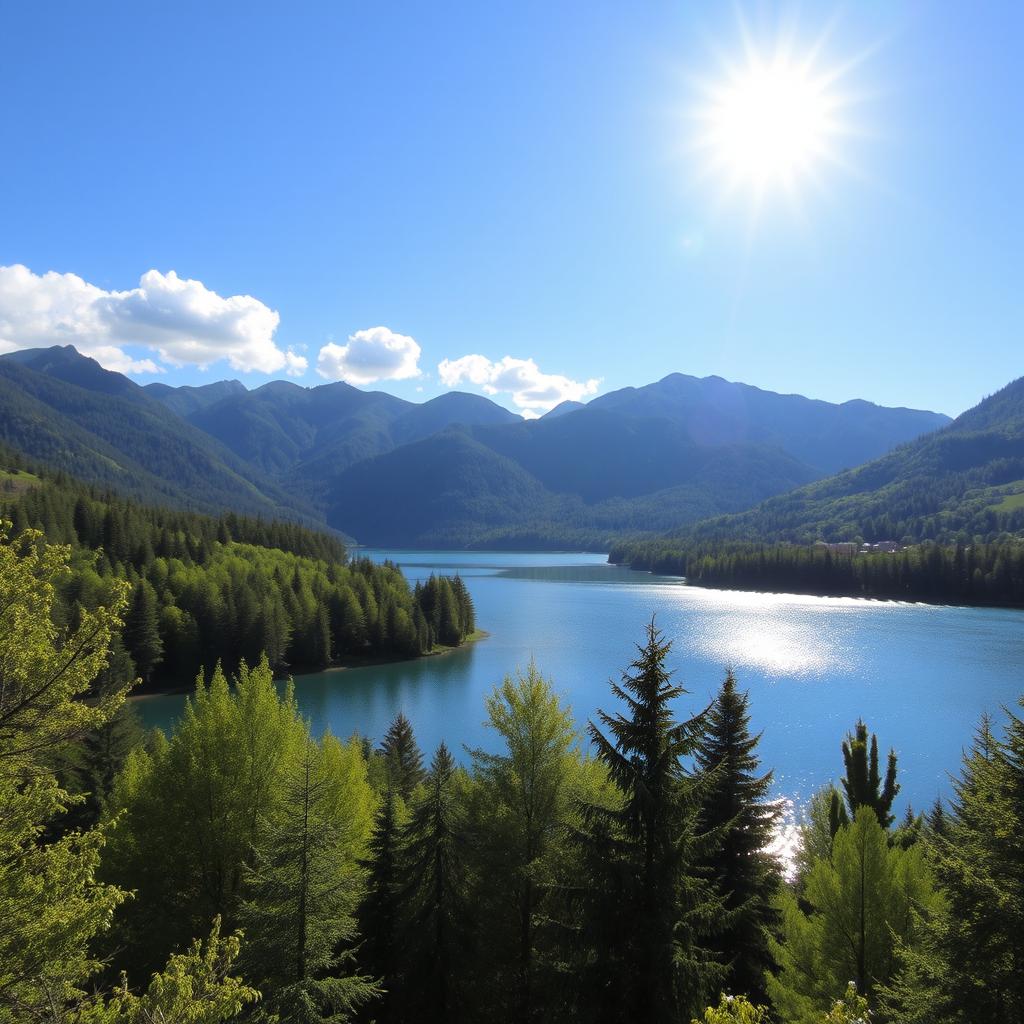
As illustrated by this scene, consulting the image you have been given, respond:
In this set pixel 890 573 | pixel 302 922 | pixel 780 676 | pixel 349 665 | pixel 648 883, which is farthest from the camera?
pixel 890 573

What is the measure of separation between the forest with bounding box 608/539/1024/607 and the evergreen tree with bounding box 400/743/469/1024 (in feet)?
528

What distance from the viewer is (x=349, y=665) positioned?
88312 mm

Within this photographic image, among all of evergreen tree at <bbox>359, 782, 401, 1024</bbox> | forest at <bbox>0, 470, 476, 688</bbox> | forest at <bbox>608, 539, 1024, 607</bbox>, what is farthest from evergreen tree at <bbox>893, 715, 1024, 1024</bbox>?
forest at <bbox>608, 539, 1024, 607</bbox>

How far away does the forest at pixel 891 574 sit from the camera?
142625 mm

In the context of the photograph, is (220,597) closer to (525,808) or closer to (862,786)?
(525,808)

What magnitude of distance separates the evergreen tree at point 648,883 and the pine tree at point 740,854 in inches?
154

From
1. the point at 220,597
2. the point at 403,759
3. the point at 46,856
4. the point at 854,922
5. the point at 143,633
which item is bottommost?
the point at 403,759

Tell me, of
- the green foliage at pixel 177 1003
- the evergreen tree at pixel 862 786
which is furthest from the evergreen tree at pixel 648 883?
the evergreen tree at pixel 862 786

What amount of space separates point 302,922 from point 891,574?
563ft

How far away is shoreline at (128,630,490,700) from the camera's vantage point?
73375 mm

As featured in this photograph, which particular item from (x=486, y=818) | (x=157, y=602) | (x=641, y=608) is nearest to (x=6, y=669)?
(x=486, y=818)

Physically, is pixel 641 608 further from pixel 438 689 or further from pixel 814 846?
pixel 814 846

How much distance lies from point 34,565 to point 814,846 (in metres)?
32.7

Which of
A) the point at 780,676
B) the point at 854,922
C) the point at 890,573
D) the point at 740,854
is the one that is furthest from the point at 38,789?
the point at 890,573
